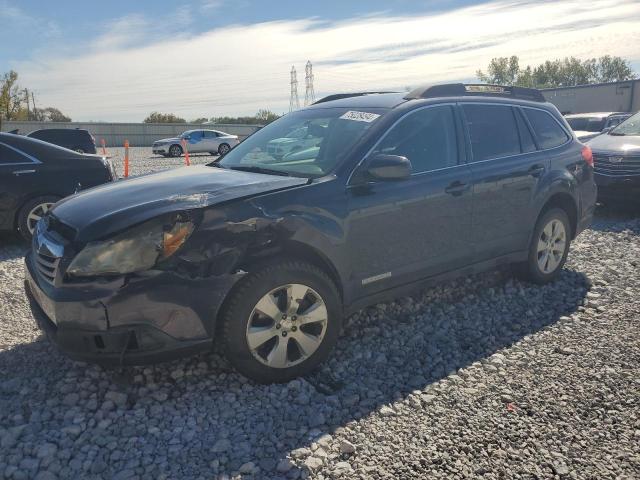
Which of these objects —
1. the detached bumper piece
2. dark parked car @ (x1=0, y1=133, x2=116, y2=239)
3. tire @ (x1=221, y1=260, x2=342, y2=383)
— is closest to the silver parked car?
dark parked car @ (x1=0, y1=133, x2=116, y2=239)

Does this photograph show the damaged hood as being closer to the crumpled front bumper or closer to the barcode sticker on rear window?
the crumpled front bumper

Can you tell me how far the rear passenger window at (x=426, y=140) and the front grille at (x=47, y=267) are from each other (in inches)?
86.2

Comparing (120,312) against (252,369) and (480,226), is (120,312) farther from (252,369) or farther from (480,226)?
(480,226)

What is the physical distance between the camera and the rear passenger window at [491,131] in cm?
454

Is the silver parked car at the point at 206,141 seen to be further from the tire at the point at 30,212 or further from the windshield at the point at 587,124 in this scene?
the tire at the point at 30,212

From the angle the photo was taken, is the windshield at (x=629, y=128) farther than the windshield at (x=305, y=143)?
Yes

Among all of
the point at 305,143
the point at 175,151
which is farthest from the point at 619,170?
the point at 175,151

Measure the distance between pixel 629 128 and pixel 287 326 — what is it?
8615 mm

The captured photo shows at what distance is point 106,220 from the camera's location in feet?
10.3

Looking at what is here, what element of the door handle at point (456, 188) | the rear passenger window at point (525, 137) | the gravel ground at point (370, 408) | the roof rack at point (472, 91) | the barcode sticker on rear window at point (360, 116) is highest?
the roof rack at point (472, 91)

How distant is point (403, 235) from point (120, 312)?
77.4 inches

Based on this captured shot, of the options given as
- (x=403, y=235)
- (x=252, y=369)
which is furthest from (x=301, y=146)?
(x=252, y=369)

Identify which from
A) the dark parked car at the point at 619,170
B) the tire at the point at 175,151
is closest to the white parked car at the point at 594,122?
the dark parked car at the point at 619,170

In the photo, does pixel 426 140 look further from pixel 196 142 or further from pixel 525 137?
pixel 196 142
